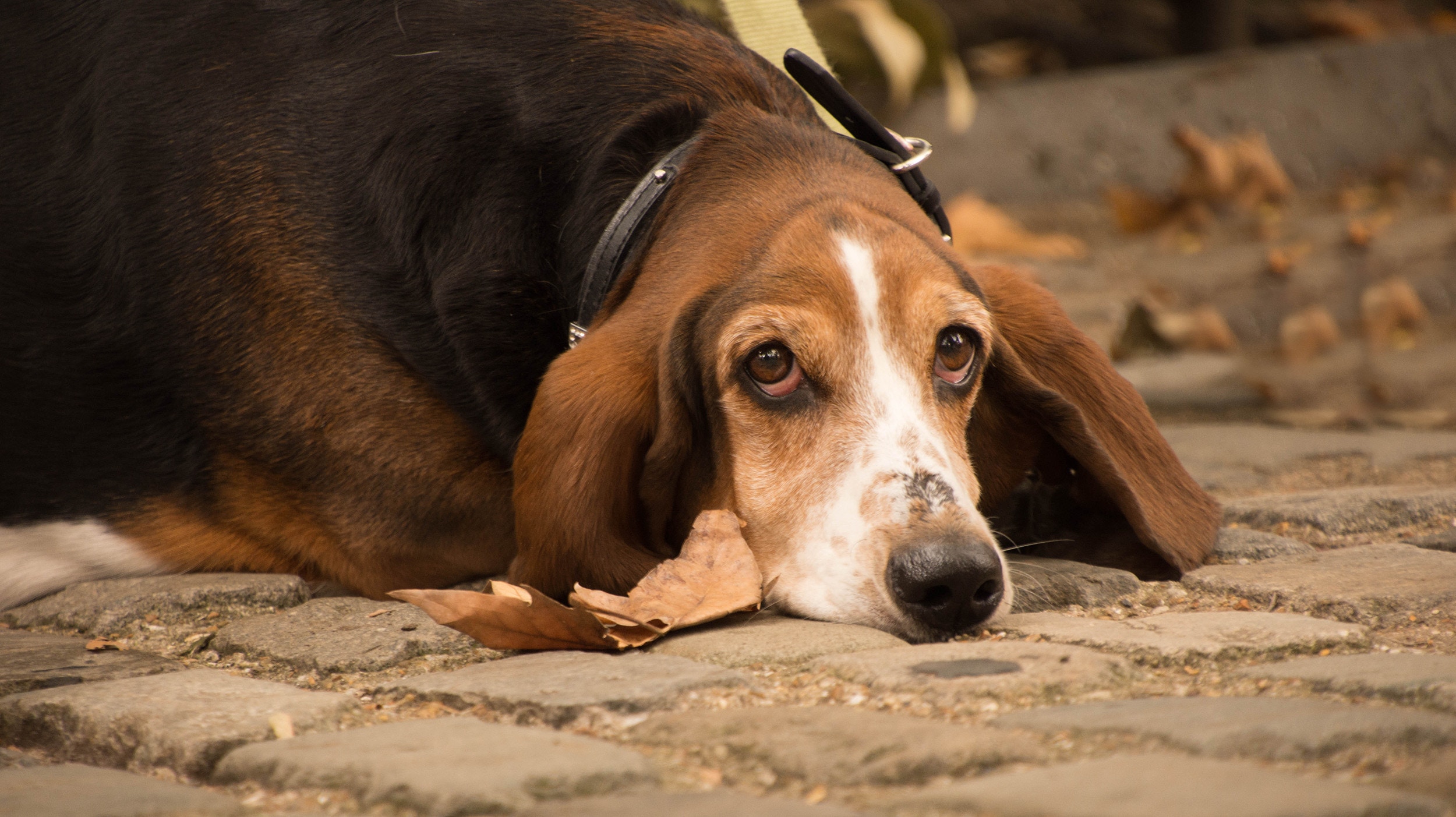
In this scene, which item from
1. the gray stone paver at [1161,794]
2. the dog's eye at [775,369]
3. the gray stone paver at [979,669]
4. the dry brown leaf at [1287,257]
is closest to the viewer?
the gray stone paver at [1161,794]

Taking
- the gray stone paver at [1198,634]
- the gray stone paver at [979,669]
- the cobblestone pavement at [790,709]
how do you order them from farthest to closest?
the gray stone paver at [1198,634] → the gray stone paver at [979,669] → the cobblestone pavement at [790,709]

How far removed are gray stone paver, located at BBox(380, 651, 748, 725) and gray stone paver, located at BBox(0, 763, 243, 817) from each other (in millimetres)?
420

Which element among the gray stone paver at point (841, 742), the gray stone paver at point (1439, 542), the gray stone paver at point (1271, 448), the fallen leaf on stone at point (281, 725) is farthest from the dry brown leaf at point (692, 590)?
the gray stone paver at point (1271, 448)

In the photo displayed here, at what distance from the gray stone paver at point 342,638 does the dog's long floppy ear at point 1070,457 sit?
3.75 feet

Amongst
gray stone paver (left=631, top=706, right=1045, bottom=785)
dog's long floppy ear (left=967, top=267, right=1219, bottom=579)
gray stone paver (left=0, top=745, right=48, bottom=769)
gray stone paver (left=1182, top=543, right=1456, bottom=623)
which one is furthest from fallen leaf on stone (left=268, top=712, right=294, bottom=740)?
gray stone paver (left=1182, top=543, right=1456, bottom=623)

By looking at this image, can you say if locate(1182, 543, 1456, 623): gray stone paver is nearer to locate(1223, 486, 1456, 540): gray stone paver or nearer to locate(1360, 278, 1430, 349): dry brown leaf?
locate(1223, 486, 1456, 540): gray stone paver

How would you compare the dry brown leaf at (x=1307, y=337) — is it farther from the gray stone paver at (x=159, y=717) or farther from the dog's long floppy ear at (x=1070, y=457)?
the gray stone paver at (x=159, y=717)

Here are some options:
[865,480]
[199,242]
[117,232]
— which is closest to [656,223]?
[865,480]

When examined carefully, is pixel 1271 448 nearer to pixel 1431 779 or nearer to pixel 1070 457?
pixel 1070 457

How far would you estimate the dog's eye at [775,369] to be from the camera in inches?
100

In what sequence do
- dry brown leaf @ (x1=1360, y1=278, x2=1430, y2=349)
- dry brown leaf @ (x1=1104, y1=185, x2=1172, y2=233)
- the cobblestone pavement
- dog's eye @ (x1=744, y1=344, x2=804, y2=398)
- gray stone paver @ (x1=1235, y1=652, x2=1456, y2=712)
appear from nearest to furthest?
1. the cobblestone pavement
2. gray stone paver @ (x1=1235, y1=652, x2=1456, y2=712)
3. dog's eye @ (x1=744, y1=344, x2=804, y2=398)
4. dry brown leaf @ (x1=1360, y1=278, x2=1430, y2=349)
5. dry brown leaf @ (x1=1104, y1=185, x2=1172, y2=233)

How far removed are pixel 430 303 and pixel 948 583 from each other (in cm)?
132

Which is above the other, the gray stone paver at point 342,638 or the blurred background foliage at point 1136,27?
the blurred background foliage at point 1136,27

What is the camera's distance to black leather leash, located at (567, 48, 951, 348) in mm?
2895
